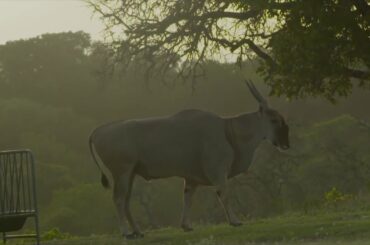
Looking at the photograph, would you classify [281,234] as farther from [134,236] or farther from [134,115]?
[134,115]

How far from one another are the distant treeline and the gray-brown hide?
13.5 meters

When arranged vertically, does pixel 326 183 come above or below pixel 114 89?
below

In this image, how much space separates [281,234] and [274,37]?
4.28m

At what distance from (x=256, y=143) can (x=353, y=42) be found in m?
3.69

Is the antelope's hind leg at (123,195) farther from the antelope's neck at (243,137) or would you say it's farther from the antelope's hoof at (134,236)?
the antelope's neck at (243,137)

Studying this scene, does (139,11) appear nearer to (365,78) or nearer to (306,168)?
(365,78)

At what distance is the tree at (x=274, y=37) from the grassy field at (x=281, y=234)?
2626 mm

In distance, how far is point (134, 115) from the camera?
68.4 metres

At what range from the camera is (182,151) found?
62.4 ft

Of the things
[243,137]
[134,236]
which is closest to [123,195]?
[134,236]

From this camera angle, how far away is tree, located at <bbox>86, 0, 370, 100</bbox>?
54.4ft

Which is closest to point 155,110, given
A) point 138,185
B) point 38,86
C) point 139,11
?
point 38,86

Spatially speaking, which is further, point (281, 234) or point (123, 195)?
point (123, 195)

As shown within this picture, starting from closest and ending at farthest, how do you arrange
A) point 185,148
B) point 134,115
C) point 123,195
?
1. point 123,195
2. point 185,148
3. point 134,115
